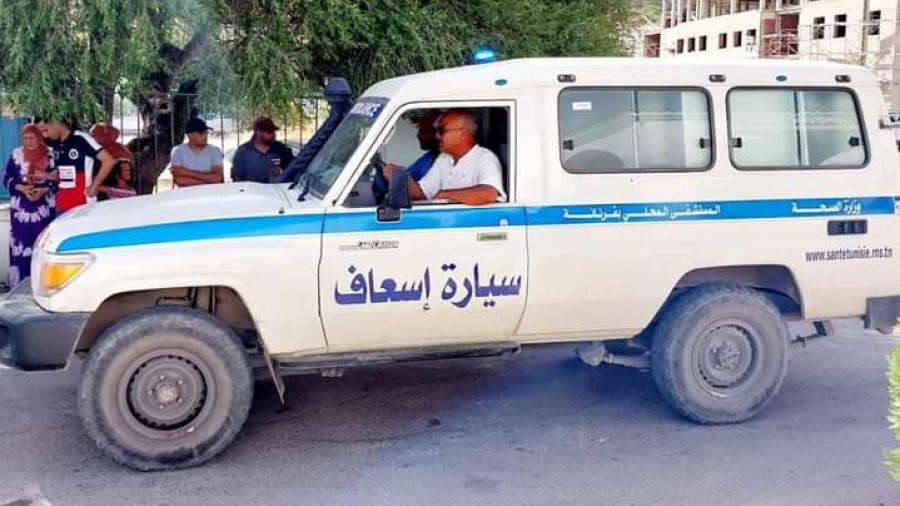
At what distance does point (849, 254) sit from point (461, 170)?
7.68ft

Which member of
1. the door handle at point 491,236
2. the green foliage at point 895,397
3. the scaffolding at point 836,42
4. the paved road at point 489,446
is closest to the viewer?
the green foliage at point 895,397

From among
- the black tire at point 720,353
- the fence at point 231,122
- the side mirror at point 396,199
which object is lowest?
the black tire at point 720,353

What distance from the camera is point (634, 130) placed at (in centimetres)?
545

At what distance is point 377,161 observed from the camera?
5199mm

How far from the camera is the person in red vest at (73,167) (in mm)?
8070

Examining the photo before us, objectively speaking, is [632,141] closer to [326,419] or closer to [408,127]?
[408,127]

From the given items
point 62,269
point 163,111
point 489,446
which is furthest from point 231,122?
point 489,446

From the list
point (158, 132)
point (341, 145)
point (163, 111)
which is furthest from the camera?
point (158, 132)

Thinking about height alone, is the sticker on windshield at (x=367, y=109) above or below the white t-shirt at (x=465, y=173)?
above

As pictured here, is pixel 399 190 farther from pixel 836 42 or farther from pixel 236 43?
pixel 836 42

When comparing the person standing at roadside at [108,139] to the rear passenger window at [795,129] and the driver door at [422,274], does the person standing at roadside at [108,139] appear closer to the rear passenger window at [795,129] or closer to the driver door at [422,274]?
the driver door at [422,274]

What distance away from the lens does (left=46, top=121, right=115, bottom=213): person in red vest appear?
26.5ft

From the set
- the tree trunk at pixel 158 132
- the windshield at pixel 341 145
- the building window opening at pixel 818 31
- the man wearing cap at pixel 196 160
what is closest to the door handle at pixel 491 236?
the windshield at pixel 341 145

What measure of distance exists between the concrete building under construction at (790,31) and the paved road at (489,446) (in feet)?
69.8
